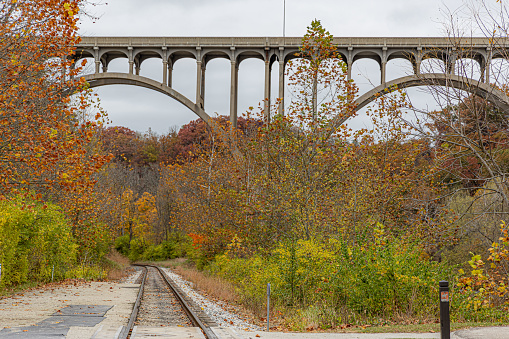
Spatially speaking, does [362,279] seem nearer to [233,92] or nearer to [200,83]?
[233,92]

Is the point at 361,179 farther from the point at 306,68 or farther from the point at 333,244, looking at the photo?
the point at 306,68

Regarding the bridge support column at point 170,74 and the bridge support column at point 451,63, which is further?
the bridge support column at point 170,74

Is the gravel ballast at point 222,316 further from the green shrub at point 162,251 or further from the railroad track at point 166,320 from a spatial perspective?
the green shrub at point 162,251

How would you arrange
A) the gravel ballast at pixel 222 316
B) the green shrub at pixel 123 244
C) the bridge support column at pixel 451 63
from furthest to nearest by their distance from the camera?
the green shrub at pixel 123 244, the gravel ballast at pixel 222 316, the bridge support column at pixel 451 63

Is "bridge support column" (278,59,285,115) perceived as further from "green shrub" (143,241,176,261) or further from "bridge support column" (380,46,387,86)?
"green shrub" (143,241,176,261)

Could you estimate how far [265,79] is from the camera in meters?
30.9

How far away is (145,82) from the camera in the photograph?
103 feet

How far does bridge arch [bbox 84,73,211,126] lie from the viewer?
31.2m

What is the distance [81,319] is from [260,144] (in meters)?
8.51

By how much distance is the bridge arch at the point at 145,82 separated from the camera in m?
31.2

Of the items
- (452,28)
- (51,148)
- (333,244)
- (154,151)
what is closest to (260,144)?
(333,244)

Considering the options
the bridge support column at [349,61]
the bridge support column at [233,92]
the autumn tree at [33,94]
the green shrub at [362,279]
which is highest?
the bridge support column at [349,61]

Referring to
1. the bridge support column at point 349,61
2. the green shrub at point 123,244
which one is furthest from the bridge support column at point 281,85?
the green shrub at point 123,244

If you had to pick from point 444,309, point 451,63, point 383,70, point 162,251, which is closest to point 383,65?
point 383,70
